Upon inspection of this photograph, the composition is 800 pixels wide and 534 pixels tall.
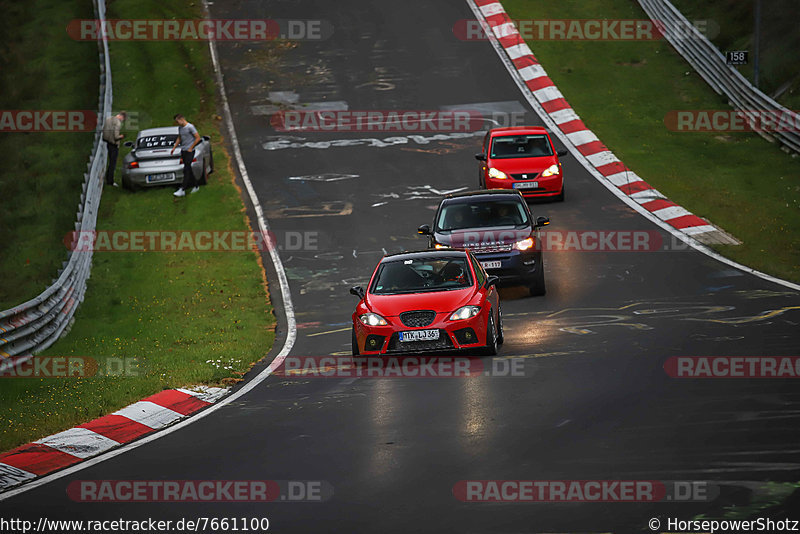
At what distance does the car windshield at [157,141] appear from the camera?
2839 cm

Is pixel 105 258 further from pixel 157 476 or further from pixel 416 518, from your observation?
pixel 416 518

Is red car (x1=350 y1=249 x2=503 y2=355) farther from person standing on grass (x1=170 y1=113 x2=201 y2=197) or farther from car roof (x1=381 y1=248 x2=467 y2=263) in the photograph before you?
person standing on grass (x1=170 y1=113 x2=201 y2=197)

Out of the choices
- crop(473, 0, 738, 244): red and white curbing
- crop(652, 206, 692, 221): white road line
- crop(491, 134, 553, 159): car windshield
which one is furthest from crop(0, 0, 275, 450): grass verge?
crop(473, 0, 738, 244): red and white curbing

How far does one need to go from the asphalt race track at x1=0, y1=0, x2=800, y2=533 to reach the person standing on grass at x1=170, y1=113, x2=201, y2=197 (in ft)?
7.18

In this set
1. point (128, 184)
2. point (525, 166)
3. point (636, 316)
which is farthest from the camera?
point (128, 184)

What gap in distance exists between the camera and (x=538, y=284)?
61.6ft

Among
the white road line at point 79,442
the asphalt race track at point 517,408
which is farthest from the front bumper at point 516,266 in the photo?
the white road line at point 79,442

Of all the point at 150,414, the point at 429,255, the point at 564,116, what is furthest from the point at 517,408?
the point at 564,116

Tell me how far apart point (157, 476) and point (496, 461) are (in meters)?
2.87

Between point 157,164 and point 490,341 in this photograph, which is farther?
point 157,164

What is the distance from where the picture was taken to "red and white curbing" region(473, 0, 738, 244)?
2373 cm

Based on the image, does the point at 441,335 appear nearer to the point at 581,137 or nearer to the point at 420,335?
the point at 420,335

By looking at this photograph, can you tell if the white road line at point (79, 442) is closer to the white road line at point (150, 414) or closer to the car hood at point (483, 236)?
the white road line at point (150, 414)

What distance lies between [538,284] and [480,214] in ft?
5.96
